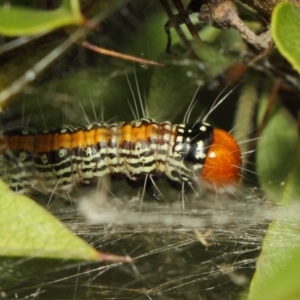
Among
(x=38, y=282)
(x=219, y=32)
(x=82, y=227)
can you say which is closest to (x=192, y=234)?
(x=82, y=227)

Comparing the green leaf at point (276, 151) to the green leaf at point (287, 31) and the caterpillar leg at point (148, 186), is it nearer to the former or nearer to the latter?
the caterpillar leg at point (148, 186)

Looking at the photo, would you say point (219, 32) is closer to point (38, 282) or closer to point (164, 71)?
point (164, 71)

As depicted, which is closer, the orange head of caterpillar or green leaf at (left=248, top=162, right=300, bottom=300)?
green leaf at (left=248, top=162, right=300, bottom=300)

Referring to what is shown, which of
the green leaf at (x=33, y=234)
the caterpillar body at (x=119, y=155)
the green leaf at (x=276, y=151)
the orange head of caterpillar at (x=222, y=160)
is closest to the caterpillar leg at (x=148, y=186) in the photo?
the caterpillar body at (x=119, y=155)

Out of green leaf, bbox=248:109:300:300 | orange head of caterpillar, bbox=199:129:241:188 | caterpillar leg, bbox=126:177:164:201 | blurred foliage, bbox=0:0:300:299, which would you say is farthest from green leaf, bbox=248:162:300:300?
caterpillar leg, bbox=126:177:164:201

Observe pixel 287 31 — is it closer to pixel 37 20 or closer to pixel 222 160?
pixel 37 20

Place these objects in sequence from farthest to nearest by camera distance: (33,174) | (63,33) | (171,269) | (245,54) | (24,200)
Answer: (33,174)
(245,54)
(171,269)
(63,33)
(24,200)

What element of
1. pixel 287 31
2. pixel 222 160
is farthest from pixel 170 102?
pixel 287 31

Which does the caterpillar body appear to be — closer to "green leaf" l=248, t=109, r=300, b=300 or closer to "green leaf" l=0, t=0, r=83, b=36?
"green leaf" l=248, t=109, r=300, b=300
